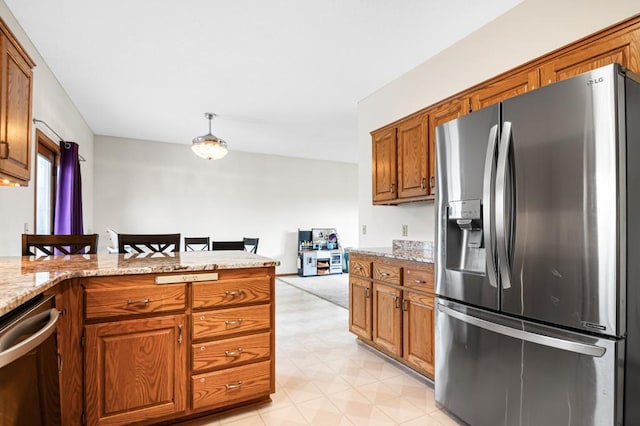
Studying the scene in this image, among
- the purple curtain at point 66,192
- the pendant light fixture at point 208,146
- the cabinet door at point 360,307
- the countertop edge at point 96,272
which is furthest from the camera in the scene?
the pendant light fixture at point 208,146

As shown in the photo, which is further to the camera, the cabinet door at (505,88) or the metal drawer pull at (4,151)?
the cabinet door at (505,88)

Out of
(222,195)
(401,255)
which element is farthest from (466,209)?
(222,195)

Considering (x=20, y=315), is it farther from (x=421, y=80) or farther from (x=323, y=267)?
(x=323, y=267)

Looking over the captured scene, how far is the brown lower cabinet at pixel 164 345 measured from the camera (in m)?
1.56

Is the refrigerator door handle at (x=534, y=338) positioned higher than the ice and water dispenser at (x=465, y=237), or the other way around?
the ice and water dispenser at (x=465, y=237)

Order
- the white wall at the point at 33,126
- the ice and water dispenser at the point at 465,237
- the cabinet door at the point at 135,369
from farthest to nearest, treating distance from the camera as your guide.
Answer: the white wall at the point at 33,126, the ice and water dispenser at the point at 465,237, the cabinet door at the point at 135,369

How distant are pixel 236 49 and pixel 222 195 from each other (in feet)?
13.2

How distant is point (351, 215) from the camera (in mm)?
8125

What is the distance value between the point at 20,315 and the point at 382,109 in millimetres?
3367

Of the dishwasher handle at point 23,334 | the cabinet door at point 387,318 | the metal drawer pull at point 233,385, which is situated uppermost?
the dishwasher handle at point 23,334

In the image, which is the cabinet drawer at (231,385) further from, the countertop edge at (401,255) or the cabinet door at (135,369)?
the countertop edge at (401,255)

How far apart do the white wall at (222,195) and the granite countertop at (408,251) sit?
417cm

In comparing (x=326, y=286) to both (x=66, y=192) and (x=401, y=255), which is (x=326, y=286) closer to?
(x=401, y=255)

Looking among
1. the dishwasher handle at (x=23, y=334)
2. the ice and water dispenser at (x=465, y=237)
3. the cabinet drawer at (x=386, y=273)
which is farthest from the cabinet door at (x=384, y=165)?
the dishwasher handle at (x=23, y=334)
